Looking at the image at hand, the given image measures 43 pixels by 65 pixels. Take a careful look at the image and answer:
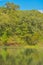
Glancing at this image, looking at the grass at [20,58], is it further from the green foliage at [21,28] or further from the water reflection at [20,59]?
the green foliage at [21,28]

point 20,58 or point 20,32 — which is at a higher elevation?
point 20,32

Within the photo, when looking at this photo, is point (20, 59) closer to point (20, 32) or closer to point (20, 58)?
point (20, 58)

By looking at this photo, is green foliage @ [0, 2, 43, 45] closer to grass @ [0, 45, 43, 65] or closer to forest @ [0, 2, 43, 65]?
forest @ [0, 2, 43, 65]

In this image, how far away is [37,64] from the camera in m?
18.6

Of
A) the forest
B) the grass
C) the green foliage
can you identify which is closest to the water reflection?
the grass

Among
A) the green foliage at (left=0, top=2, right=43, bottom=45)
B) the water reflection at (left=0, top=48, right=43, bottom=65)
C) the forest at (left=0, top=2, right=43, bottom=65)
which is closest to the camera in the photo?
the water reflection at (left=0, top=48, right=43, bottom=65)

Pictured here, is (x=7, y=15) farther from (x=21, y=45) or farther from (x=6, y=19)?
(x=21, y=45)

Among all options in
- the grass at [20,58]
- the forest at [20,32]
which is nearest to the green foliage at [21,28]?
the forest at [20,32]

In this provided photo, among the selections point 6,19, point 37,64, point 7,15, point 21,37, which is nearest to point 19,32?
point 21,37

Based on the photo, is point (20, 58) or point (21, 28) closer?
point (20, 58)

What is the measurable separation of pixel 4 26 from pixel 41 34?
796 cm

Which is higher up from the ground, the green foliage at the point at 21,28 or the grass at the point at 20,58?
the green foliage at the point at 21,28

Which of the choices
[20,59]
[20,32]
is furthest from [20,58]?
A: [20,32]

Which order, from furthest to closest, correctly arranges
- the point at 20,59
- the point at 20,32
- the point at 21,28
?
the point at 21,28 < the point at 20,32 < the point at 20,59
